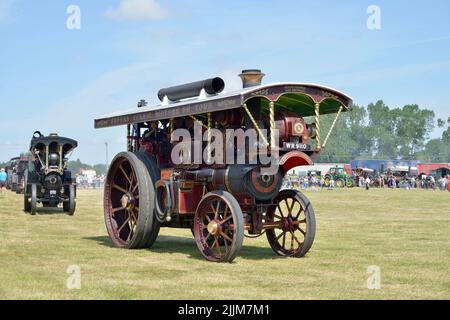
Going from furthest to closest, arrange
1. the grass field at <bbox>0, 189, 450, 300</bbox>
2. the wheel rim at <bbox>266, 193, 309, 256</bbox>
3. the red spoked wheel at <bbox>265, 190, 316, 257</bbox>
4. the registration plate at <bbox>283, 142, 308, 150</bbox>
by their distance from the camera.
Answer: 1. the wheel rim at <bbox>266, 193, 309, 256</bbox>
2. the red spoked wheel at <bbox>265, 190, 316, 257</bbox>
3. the registration plate at <bbox>283, 142, 308, 150</bbox>
4. the grass field at <bbox>0, 189, 450, 300</bbox>

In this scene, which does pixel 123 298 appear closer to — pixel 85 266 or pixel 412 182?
pixel 85 266

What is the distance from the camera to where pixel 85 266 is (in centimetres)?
1053

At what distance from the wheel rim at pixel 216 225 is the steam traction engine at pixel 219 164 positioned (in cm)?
2

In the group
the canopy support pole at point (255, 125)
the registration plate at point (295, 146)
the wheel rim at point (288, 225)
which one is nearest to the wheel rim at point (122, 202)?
the wheel rim at point (288, 225)

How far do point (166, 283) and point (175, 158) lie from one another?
411cm

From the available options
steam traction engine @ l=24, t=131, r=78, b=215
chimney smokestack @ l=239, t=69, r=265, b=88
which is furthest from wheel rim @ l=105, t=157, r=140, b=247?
steam traction engine @ l=24, t=131, r=78, b=215

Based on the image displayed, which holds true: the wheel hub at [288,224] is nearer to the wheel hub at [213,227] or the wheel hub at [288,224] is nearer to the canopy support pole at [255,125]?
the wheel hub at [213,227]

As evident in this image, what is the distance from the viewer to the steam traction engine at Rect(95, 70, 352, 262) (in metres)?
11.0

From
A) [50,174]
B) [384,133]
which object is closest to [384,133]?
[384,133]

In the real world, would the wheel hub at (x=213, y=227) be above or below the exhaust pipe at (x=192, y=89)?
below

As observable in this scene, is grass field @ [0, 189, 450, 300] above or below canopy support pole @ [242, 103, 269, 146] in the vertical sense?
below

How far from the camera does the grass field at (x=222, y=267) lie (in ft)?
27.4

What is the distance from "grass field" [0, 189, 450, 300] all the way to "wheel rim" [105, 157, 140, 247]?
412 mm

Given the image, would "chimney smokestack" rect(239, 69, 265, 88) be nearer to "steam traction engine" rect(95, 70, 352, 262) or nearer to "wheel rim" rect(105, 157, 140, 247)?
"steam traction engine" rect(95, 70, 352, 262)
